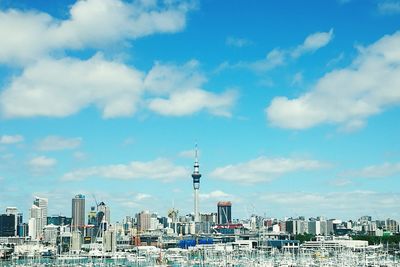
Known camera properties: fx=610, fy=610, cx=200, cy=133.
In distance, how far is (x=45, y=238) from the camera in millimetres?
170625

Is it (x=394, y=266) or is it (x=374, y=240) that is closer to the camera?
(x=394, y=266)

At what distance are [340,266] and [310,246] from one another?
6477 cm

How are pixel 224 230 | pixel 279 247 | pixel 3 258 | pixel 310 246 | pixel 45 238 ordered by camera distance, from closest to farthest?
1. pixel 3 258
2. pixel 310 246
3. pixel 279 247
4. pixel 45 238
5. pixel 224 230

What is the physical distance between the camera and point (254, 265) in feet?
205

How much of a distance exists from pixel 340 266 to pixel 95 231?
12769 centimetres

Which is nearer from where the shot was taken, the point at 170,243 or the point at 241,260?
the point at 241,260

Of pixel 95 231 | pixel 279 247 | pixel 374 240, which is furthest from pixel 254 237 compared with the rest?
pixel 95 231

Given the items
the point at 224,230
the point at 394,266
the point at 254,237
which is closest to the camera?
the point at 394,266

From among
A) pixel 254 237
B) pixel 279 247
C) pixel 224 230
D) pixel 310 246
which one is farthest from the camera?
pixel 224 230

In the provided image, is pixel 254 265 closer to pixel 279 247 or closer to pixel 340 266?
pixel 340 266

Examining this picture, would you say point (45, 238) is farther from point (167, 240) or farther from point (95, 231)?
point (167, 240)

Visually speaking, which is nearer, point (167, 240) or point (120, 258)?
point (120, 258)

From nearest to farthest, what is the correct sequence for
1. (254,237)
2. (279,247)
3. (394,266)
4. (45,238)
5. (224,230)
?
(394,266), (279,247), (254,237), (45,238), (224,230)

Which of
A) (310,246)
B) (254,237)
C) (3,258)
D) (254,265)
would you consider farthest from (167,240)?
(254,265)
